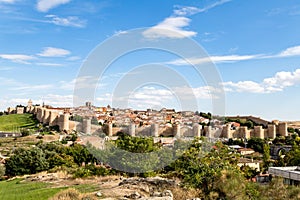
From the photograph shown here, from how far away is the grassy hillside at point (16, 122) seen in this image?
54162 millimetres

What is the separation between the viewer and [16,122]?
191 ft

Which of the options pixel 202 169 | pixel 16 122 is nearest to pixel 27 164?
pixel 202 169

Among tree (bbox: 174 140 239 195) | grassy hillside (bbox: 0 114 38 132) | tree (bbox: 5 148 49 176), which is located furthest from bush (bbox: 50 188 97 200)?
grassy hillside (bbox: 0 114 38 132)

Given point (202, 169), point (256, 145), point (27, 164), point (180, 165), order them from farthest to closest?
point (256, 145)
point (27, 164)
point (180, 165)
point (202, 169)

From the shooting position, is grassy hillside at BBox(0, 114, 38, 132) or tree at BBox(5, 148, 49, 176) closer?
tree at BBox(5, 148, 49, 176)

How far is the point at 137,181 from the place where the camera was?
312 inches

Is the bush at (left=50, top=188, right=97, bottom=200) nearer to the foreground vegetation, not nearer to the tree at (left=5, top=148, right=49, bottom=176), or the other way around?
the foreground vegetation

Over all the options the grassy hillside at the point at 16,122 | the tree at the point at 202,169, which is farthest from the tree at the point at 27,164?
the grassy hillside at the point at 16,122

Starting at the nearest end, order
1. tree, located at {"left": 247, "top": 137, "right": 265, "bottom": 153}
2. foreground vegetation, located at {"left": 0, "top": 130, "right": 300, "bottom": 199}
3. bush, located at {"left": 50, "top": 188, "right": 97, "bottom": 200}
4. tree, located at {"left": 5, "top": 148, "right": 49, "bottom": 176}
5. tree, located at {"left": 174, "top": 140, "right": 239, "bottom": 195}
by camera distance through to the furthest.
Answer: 1. bush, located at {"left": 50, "top": 188, "right": 97, "bottom": 200}
2. foreground vegetation, located at {"left": 0, "top": 130, "right": 300, "bottom": 199}
3. tree, located at {"left": 174, "top": 140, "right": 239, "bottom": 195}
4. tree, located at {"left": 5, "top": 148, "right": 49, "bottom": 176}
5. tree, located at {"left": 247, "top": 137, "right": 265, "bottom": 153}

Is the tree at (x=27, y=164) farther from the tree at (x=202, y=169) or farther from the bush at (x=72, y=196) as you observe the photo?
the bush at (x=72, y=196)

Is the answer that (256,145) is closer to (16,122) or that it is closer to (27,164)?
(27,164)

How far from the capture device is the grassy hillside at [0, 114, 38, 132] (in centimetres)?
5416

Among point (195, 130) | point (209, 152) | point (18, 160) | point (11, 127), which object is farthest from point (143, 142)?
point (11, 127)

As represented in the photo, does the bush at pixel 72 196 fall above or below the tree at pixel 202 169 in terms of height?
below
